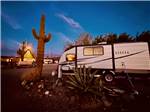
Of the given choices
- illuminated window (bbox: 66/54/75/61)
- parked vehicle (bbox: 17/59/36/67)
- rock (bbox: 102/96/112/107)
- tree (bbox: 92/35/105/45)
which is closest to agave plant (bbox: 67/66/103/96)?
rock (bbox: 102/96/112/107)

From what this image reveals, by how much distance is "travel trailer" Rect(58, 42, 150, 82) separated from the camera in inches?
116

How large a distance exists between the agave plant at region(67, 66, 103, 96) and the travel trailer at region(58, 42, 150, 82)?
0.61 ft

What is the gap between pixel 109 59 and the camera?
3.18m

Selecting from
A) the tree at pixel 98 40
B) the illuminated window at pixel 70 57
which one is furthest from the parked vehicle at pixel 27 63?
the tree at pixel 98 40

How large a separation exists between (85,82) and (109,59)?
0.79 m

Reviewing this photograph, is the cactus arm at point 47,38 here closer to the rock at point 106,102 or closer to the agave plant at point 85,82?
the agave plant at point 85,82

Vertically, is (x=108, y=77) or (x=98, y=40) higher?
(x=98, y=40)

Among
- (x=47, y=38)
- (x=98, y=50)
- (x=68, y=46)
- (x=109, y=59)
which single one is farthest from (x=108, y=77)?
(x=47, y=38)

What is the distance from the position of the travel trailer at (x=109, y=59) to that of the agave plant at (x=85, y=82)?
186mm

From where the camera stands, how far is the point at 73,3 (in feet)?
10.2

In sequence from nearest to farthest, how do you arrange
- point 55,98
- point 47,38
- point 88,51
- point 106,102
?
point 106,102
point 55,98
point 47,38
point 88,51

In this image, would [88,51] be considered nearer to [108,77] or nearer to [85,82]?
[108,77]

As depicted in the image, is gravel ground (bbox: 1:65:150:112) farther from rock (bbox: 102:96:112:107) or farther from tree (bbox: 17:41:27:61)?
tree (bbox: 17:41:27:61)

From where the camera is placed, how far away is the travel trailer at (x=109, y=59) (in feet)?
9.66
